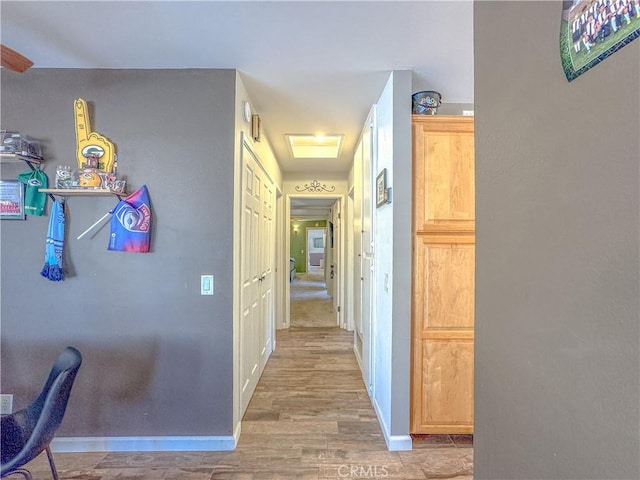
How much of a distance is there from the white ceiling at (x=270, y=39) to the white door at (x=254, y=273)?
611mm

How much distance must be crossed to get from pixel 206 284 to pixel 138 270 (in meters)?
0.44

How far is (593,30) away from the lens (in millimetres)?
525

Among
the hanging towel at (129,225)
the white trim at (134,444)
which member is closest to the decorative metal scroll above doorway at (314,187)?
the hanging towel at (129,225)

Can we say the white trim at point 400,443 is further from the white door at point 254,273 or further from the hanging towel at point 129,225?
the hanging towel at point 129,225

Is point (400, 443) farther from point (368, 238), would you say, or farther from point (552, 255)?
point (552, 255)

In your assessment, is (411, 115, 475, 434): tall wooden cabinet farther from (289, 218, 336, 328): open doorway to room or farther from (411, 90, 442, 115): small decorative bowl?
(289, 218, 336, 328): open doorway to room

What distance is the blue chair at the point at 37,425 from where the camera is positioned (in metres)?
1.30

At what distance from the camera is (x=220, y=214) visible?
2.09 m

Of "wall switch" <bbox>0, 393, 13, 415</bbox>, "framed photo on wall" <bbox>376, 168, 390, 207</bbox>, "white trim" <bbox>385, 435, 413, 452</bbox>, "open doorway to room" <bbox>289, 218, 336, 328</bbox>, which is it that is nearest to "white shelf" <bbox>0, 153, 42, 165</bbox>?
"wall switch" <bbox>0, 393, 13, 415</bbox>

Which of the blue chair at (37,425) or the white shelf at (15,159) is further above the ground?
the white shelf at (15,159)

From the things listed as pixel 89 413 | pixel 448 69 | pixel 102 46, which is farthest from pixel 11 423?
pixel 448 69

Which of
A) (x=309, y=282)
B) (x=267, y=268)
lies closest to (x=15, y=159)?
(x=267, y=268)

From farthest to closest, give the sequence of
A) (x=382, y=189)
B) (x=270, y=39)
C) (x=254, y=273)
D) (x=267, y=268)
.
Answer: (x=267, y=268)
(x=254, y=273)
(x=382, y=189)
(x=270, y=39)

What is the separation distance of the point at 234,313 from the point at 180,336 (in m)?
0.36
